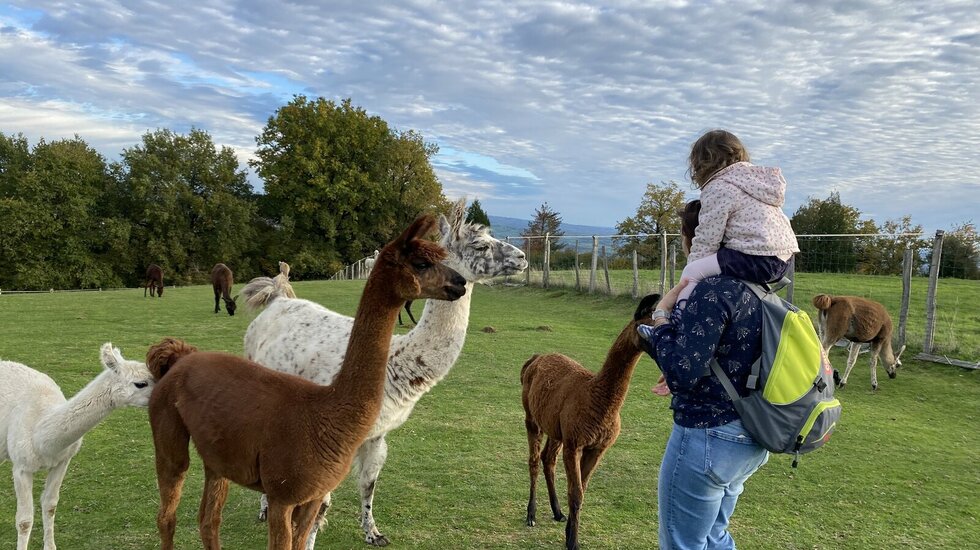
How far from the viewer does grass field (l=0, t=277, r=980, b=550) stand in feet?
12.9

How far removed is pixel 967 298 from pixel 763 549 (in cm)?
1374

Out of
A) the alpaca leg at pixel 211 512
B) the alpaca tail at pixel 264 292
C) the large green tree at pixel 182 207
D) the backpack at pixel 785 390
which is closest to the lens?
the backpack at pixel 785 390

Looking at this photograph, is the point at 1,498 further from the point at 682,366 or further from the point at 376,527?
the point at 682,366

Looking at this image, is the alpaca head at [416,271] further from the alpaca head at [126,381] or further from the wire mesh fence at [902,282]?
the wire mesh fence at [902,282]

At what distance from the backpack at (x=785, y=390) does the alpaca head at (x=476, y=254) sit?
2.26 m

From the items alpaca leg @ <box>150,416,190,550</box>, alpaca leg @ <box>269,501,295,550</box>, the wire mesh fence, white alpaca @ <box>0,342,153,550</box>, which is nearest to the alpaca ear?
white alpaca @ <box>0,342,153,550</box>

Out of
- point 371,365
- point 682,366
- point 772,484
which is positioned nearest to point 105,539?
point 371,365

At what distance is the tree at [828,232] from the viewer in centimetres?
1359

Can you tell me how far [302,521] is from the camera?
2.85 m

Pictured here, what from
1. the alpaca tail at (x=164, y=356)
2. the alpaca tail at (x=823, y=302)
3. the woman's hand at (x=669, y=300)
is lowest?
the alpaca tail at (x=164, y=356)

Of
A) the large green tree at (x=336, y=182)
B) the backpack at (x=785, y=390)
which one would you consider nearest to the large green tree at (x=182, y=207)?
the large green tree at (x=336, y=182)

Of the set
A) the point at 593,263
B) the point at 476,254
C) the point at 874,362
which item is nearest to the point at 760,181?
the point at 476,254

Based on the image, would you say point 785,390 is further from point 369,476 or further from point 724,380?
point 369,476

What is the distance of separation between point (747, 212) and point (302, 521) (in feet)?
7.97
